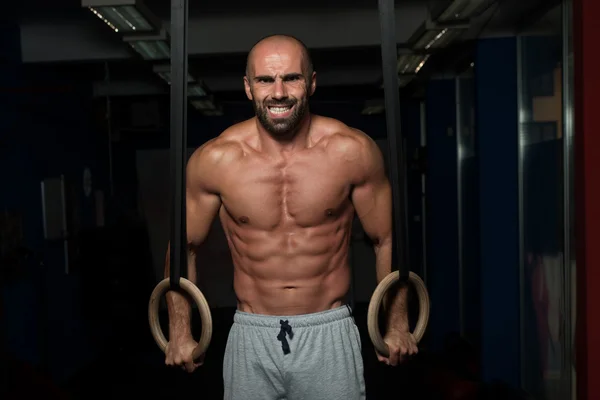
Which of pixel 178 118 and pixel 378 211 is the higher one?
pixel 178 118

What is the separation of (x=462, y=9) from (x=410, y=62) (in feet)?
5.19

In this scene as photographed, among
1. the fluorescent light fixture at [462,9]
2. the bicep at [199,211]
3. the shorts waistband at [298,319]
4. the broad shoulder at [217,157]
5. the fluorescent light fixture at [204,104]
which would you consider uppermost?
the fluorescent light fixture at [204,104]

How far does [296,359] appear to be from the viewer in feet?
6.28

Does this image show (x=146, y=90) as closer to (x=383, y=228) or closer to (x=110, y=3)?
(x=110, y=3)

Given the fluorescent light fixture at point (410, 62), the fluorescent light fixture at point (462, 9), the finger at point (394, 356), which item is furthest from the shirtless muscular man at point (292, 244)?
the fluorescent light fixture at point (410, 62)

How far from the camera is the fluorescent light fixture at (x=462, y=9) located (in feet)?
10.2

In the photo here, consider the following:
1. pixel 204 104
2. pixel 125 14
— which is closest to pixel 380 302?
pixel 125 14

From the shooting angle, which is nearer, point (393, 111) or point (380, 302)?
point (393, 111)

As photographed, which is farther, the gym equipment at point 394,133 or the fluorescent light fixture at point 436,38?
the fluorescent light fixture at point 436,38

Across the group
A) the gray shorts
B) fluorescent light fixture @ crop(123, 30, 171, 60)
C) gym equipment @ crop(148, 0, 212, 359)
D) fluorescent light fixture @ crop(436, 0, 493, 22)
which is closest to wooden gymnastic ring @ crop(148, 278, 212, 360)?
gym equipment @ crop(148, 0, 212, 359)

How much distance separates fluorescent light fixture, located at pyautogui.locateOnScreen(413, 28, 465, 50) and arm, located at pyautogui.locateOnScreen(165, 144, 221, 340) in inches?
81.7

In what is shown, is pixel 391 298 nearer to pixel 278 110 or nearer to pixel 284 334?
pixel 284 334

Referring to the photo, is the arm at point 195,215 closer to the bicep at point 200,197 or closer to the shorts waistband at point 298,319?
the bicep at point 200,197

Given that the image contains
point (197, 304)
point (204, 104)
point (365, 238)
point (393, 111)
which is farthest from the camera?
point (204, 104)
